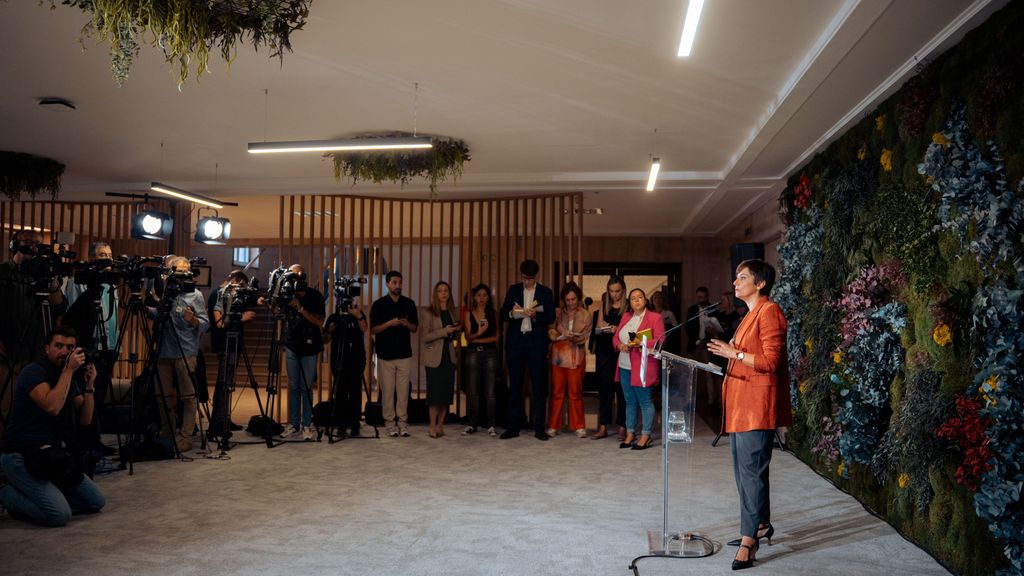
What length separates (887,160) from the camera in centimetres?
439

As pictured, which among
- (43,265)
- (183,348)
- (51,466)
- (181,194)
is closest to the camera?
(51,466)

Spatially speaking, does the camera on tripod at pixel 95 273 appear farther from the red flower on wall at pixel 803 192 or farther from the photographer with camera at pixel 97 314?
the red flower on wall at pixel 803 192

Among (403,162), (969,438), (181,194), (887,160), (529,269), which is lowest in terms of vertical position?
(969,438)

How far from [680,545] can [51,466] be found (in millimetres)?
3315

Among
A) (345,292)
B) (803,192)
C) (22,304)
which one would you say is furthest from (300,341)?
(803,192)

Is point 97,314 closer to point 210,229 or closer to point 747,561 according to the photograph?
point 210,229

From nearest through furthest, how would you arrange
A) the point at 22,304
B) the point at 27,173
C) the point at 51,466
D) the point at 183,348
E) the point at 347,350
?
1. the point at 51,466
2. the point at 22,304
3. the point at 183,348
4. the point at 347,350
5. the point at 27,173

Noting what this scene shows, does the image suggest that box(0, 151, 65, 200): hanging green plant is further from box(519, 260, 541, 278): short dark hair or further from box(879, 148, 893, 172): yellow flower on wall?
box(879, 148, 893, 172): yellow flower on wall

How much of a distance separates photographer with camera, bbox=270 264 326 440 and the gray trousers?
416cm

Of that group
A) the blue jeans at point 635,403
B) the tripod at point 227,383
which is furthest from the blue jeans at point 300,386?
the blue jeans at point 635,403

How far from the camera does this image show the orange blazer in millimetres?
3301

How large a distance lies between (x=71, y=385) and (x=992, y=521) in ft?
15.7

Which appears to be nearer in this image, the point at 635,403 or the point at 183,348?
the point at 183,348

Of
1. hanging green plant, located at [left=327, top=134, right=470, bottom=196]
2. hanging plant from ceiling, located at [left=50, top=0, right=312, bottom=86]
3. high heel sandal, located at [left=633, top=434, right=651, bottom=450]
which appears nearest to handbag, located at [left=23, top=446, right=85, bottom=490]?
hanging plant from ceiling, located at [left=50, top=0, right=312, bottom=86]
